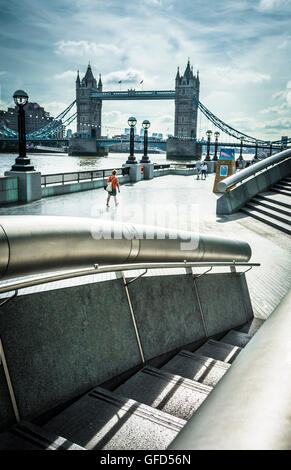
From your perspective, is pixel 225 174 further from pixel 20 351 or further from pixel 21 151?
pixel 20 351

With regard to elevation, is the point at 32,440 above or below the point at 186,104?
below

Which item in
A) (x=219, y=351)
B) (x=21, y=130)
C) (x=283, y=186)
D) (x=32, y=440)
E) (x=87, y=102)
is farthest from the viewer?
(x=87, y=102)

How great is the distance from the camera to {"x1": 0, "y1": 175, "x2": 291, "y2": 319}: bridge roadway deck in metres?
5.91

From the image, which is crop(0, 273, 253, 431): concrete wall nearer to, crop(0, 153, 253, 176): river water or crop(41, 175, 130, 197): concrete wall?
crop(41, 175, 130, 197): concrete wall

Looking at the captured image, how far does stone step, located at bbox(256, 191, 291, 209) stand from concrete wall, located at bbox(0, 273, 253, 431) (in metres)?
8.88

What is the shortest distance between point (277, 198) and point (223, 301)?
9090 millimetres

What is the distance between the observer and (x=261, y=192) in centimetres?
1375

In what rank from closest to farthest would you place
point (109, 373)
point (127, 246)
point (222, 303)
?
point (109, 373) → point (127, 246) → point (222, 303)

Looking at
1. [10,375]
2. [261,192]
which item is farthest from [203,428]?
[261,192]

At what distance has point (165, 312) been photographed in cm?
320

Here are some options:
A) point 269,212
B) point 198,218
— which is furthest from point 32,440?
point 269,212

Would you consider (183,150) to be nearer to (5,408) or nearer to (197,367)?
(197,367)

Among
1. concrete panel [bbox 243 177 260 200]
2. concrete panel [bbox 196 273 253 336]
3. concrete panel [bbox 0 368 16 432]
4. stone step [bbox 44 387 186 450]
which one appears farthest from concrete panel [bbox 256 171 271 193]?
concrete panel [bbox 0 368 16 432]

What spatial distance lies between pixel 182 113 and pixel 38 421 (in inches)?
5138
